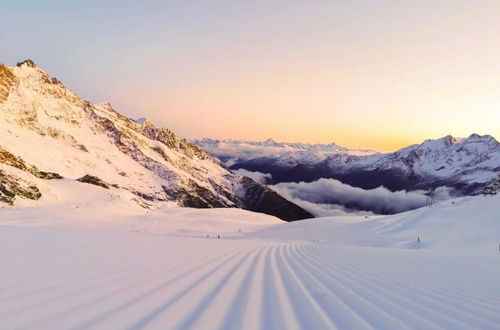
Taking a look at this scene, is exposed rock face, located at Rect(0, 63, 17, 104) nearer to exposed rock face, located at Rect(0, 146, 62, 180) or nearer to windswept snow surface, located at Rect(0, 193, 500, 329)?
exposed rock face, located at Rect(0, 146, 62, 180)

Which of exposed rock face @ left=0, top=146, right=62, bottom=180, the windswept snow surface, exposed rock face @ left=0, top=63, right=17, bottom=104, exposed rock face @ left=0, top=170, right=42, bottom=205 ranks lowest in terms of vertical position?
the windswept snow surface

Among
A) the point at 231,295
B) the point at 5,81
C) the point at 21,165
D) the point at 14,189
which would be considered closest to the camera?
the point at 231,295

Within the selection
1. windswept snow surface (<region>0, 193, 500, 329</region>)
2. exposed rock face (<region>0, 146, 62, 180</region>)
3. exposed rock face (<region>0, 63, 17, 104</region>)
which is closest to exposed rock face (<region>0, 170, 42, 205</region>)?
exposed rock face (<region>0, 146, 62, 180</region>)

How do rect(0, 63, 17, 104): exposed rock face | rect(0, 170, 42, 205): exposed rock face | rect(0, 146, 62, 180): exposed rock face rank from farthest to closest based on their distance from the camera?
rect(0, 63, 17, 104): exposed rock face < rect(0, 146, 62, 180): exposed rock face < rect(0, 170, 42, 205): exposed rock face

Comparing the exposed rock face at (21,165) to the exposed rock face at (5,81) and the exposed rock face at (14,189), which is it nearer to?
the exposed rock face at (14,189)

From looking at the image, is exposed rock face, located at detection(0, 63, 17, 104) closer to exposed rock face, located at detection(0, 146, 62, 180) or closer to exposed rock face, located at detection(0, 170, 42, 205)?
exposed rock face, located at detection(0, 146, 62, 180)

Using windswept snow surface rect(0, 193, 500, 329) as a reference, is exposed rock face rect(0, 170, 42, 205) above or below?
above

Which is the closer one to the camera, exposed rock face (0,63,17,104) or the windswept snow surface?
the windswept snow surface

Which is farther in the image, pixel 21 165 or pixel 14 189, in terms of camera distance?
pixel 21 165

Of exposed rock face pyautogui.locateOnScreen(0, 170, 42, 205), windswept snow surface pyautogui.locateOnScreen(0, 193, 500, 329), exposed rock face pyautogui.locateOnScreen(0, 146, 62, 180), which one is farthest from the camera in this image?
exposed rock face pyautogui.locateOnScreen(0, 146, 62, 180)

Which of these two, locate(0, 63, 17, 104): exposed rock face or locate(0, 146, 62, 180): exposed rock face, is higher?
locate(0, 63, 17, 104): exposed rock face

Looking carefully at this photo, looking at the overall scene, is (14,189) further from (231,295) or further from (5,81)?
(5,81)

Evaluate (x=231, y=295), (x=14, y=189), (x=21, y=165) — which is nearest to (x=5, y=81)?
(x=21, y=165)

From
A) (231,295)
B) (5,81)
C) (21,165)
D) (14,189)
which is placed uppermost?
(5,81)
